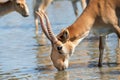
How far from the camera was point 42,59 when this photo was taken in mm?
11914

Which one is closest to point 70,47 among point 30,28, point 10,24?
point 30,28

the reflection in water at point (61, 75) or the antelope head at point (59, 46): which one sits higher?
the antelope head at point (59, 46)

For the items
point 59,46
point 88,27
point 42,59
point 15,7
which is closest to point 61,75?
point 59,46

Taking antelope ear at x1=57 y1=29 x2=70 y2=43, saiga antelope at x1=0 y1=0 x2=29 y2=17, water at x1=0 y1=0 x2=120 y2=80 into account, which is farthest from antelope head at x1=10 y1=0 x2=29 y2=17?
antelope ear at x1=57 y1=29 x2=70 y2=43

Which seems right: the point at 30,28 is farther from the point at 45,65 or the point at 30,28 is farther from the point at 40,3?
the point at 45,65

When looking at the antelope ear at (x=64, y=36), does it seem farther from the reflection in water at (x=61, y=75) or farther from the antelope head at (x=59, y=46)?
the reflection in water at (x=61, y=75)

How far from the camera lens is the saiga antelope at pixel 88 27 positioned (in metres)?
10.2

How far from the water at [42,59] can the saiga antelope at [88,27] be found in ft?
1.23

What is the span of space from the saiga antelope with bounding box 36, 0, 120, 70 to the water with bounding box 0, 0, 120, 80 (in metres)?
0.37

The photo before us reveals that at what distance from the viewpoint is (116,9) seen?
1069 centimetres

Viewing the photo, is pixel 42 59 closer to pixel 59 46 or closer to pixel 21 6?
pixel 59 46

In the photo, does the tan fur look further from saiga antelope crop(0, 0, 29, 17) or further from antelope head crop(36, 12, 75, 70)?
saiga antelope crop(0, 0, 29, 17)

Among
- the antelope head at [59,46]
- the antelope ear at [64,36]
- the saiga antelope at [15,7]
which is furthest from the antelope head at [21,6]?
the antelope ear at [64,36]

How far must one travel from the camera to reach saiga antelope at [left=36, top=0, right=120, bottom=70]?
10.2 metres
